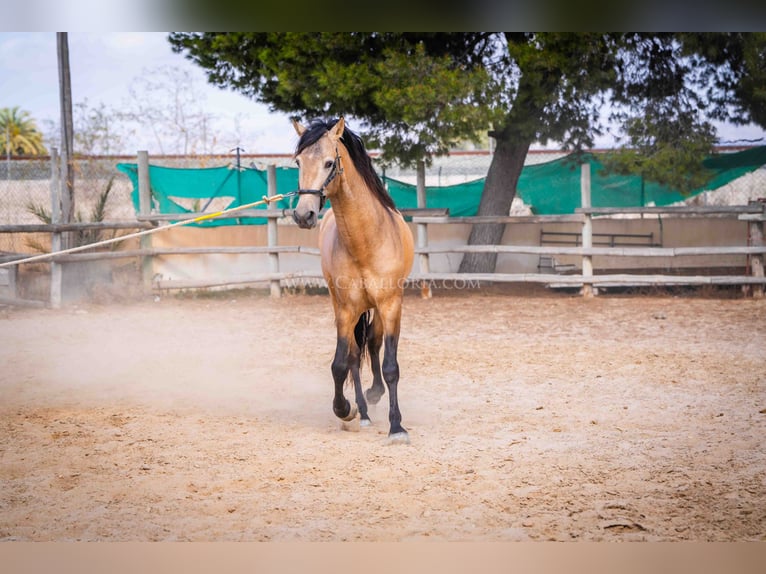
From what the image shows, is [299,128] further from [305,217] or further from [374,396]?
[374,396]

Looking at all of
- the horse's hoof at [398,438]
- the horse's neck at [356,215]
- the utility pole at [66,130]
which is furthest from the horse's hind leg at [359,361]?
the utility pole at [66,130]

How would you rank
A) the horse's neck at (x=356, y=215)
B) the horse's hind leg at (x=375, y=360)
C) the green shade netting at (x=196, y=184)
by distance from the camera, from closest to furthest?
the horse's neck at (x=356, y=215) → the horse's hind leg at (x=375, y=360) → the green shade netting at (x=196, y=184)

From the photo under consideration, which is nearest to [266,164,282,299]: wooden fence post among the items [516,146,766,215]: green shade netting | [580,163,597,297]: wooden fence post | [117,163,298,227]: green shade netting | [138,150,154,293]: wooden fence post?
[117,163,298,227]: green shade netting

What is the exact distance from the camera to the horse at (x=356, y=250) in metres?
3.29

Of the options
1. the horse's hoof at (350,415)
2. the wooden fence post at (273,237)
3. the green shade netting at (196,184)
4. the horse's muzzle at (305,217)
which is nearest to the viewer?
the horse's muzzle at (305,217)

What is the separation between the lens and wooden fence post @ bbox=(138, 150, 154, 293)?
905 cm

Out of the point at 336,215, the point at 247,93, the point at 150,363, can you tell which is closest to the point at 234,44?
the point at 247,93

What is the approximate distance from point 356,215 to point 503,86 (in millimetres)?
4881

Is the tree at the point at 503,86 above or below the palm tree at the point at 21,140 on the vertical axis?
below

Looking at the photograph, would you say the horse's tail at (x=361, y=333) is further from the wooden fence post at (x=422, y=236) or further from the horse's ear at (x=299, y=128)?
the wooden fence post at (x=422, y=236)

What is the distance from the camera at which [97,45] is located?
11.8m
